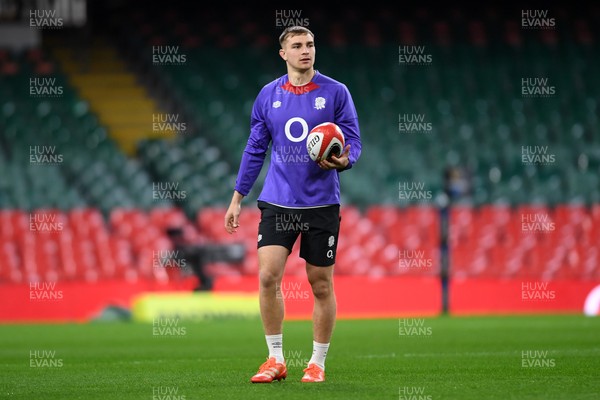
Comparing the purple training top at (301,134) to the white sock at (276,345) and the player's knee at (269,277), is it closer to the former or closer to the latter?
the player's knee at (269,277)

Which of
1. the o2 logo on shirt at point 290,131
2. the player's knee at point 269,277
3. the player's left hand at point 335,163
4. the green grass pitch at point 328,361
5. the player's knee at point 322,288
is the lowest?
the green grass pitch at point 328,361

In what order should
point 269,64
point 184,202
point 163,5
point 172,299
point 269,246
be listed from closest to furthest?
point 269,246 < point 172,299 < point 184,202 < point 269,64 < point 163,5

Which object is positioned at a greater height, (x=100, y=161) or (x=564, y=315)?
(x=100, y=161)

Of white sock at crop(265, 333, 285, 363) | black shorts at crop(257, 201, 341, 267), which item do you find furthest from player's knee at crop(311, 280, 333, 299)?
white sock at crop(265, 333, 285, 363)

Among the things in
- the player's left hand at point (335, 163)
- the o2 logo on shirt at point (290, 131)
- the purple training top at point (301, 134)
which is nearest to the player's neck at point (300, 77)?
the purple training top at point (301, 134)

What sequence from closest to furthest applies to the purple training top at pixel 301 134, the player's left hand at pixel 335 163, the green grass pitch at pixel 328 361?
1. the green grass pitch at pixel 328 361
2. the player's left hand at pixel 335 163
3. the purple training top at pixel 301 134

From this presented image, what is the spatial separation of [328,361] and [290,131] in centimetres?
245

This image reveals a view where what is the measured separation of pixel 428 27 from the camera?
25.1 m

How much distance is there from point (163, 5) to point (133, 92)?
8.41 ft

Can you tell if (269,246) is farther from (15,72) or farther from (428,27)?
(428,27)

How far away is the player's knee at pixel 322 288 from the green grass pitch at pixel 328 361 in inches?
23.0

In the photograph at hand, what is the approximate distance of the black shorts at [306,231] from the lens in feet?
23.8

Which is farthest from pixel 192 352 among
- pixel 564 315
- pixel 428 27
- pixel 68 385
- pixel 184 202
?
pixel 428 27

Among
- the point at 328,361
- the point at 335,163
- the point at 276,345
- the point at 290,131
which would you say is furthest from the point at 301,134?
the point at 328,361
